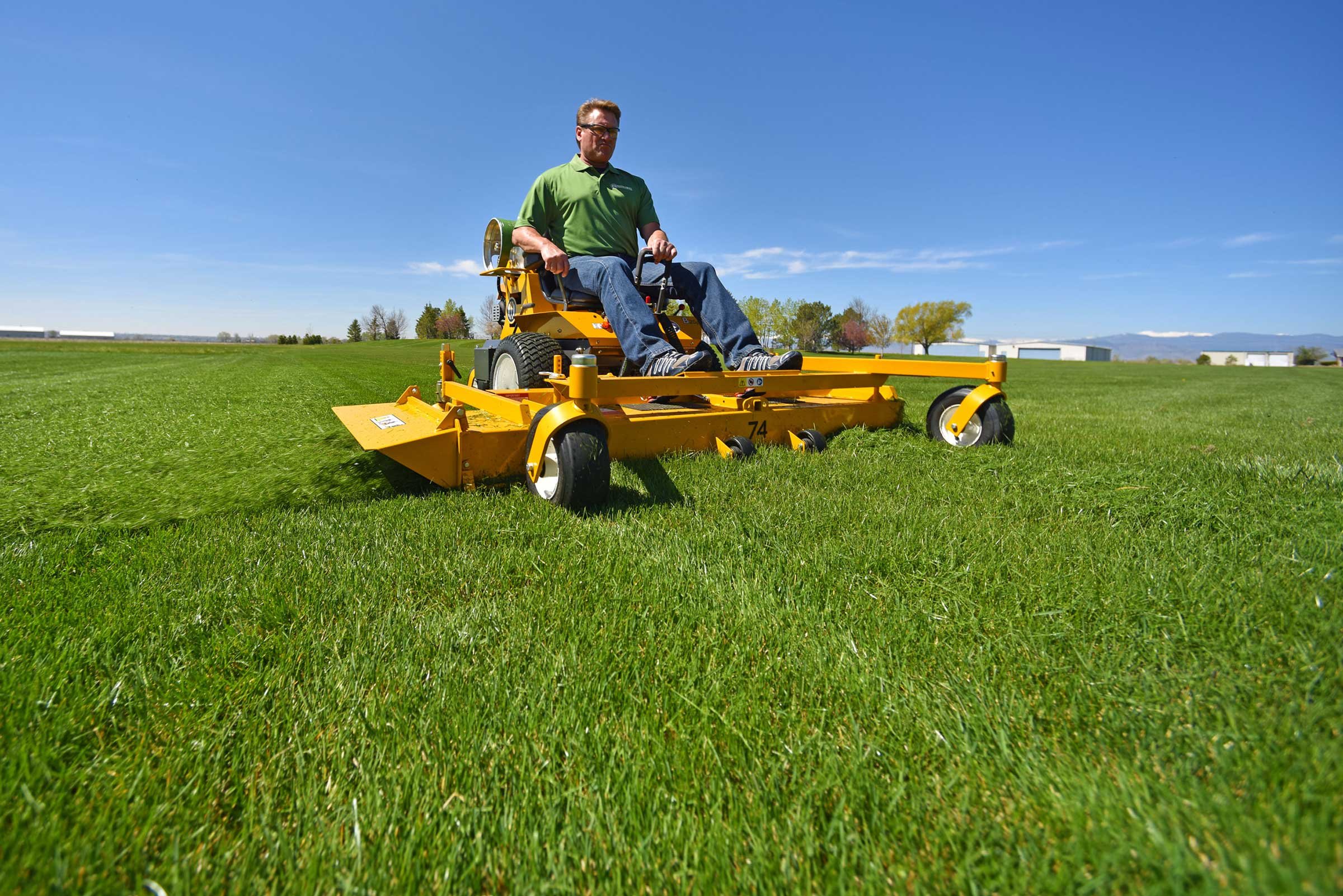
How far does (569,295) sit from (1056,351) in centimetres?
17978

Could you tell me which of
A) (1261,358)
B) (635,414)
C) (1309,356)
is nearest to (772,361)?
(635,414)

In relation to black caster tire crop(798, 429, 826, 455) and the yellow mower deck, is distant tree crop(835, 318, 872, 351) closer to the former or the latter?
the yellow mower deck

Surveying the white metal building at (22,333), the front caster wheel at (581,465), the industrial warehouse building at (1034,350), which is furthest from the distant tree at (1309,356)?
the white metal building at (22,333)

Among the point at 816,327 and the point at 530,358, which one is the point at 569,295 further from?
the point at 816,327

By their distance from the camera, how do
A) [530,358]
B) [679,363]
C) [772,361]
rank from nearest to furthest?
[679,363]
[772,361]
[530,358]

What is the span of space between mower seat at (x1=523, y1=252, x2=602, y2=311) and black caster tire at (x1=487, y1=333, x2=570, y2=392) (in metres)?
0.43

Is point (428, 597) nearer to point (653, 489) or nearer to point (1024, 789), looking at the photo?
point (653, 489)

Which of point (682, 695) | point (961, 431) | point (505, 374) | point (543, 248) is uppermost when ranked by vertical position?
point (543, 248)

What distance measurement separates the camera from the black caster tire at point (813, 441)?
4.18 meters

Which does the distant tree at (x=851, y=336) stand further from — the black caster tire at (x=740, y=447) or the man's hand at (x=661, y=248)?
the black caster tire at (x=740, y=447)

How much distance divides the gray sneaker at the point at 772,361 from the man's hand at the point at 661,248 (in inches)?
38.5

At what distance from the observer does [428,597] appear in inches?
80.0

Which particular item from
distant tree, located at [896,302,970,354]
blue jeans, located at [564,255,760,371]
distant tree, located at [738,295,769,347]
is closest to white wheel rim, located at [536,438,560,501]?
blue jeans, located at [564,255,760,371]

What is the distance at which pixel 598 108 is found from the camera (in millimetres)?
5020
